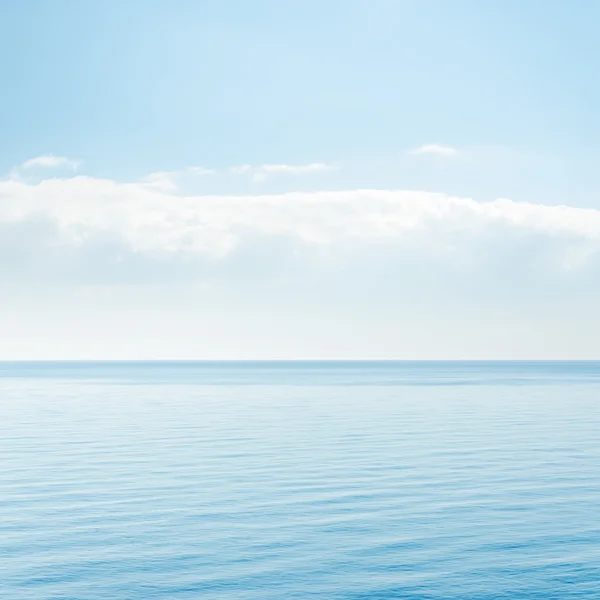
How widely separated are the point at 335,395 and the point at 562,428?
63.7 meters

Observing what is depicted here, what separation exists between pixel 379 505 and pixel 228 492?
8.50 m

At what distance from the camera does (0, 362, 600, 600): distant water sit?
2697 centimetres

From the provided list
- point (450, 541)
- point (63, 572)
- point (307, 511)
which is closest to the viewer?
point (63, 572)

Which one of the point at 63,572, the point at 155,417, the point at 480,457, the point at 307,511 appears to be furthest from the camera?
the point at 155,417

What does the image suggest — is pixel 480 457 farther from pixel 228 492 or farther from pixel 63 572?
pixel 63 572

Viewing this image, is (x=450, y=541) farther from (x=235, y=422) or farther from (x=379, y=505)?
(x=235, y=422)

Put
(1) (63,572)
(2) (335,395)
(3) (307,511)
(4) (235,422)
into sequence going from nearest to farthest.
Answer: (1) (63,572) < (3) (307,511) < (4) (235,422) < (2) (335,395)

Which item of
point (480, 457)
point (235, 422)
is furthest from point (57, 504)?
point (235, 422)

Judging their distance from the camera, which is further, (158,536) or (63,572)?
(158,536)

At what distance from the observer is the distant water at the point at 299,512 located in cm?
2697

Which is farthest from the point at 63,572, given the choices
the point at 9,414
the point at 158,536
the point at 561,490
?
the point at 9,414

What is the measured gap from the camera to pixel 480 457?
57.0 metres

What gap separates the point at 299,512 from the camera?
37250 mm

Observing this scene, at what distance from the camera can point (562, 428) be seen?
78500 millimetres
